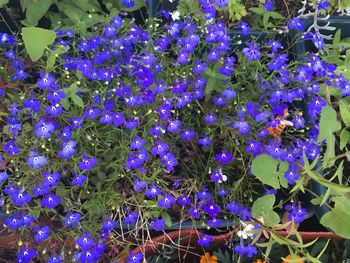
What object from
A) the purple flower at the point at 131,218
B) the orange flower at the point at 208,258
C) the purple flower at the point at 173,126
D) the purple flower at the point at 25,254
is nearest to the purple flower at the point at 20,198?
the purple flower at the point at 25,254

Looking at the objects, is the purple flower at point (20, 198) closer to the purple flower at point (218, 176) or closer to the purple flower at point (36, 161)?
the purple flower at point (36, 161)

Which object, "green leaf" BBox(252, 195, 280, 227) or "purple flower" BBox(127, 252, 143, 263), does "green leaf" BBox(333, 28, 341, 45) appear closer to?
"green leaf" BBox(252, 195, 280, 227)

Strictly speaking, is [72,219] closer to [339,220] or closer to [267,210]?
[267,210]

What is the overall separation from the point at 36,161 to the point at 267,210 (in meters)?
0.47

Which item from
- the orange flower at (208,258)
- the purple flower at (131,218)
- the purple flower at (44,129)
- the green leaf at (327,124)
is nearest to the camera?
the green leaf at (327,124)

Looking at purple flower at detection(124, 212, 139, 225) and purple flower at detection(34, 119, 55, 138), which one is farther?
purple flower at detection(124, 212, 139, 225)

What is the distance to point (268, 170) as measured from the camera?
40.3 inches

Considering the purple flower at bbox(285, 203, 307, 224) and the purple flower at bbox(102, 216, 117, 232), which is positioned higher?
the purple flower at bbox(102, 216, 117, 232)

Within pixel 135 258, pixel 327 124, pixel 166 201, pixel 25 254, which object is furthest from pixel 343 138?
pixel 25 254

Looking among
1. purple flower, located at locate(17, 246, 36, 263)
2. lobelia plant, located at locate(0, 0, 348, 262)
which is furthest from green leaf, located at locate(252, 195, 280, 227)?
purple flower, located at locate(17, 246, 36, 263)

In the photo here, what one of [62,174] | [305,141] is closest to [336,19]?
[305,141]

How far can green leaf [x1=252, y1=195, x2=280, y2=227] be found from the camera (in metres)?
1.00

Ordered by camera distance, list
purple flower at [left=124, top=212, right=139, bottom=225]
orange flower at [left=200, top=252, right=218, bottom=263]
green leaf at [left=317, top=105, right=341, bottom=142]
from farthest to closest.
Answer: orange flower at [left=200, top=252, right=218, bottom=263] < purple flower at [left=124, top=212, right=139, bottom=225] < green leaf at [left=317, top=105, right=341, bottom=142]

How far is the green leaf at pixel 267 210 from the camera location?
1.00m
